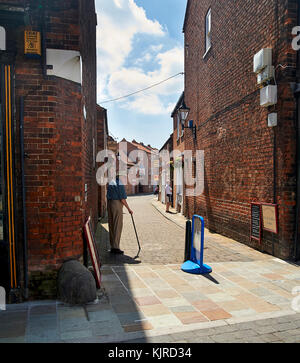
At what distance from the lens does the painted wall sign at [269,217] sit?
6.30 m

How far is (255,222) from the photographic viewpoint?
7199 mm

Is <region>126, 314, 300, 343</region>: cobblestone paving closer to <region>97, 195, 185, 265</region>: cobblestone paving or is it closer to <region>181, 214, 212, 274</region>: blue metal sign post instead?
<region>181, 214, 212, 274</region>: blue metal sign post

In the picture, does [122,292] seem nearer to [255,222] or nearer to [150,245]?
[150,245]

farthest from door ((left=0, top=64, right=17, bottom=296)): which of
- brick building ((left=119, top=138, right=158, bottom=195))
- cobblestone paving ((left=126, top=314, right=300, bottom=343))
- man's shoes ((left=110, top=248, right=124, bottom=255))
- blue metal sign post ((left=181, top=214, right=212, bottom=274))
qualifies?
brick building ((left=119, top=138, right=158, bottom=195))

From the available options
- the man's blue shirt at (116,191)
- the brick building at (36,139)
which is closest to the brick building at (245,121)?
the man's blue shirt at (116,191)

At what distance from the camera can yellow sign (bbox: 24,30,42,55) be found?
412 centimetres

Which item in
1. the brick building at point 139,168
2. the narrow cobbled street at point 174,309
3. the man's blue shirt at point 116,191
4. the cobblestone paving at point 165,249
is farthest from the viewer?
the brick building at point 139,168

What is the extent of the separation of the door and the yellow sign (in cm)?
35

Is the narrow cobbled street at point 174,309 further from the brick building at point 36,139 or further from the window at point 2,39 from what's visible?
the window at point 2,39

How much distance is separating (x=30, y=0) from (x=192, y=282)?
15.6ft

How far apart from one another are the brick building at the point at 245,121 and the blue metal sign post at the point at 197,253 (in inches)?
69.8

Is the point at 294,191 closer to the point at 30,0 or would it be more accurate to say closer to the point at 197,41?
the point at 30,0

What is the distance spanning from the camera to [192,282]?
500 cm
